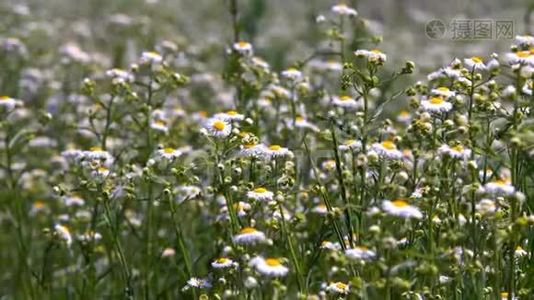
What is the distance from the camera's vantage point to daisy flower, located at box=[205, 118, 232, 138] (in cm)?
320

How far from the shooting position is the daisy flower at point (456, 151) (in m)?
2.72

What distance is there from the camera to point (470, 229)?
275 cm

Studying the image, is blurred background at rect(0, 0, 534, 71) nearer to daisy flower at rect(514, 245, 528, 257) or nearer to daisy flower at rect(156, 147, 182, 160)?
daisy flower at rect(156, 147, 182, 160)

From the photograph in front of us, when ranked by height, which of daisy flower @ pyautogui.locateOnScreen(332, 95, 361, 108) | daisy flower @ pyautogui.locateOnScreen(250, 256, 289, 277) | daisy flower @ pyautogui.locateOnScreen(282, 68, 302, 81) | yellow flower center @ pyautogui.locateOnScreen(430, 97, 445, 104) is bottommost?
daisy flower @ pyautogui.locateOnScreen(250, 256, 289, 277)

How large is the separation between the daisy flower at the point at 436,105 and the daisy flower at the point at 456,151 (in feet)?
0.90

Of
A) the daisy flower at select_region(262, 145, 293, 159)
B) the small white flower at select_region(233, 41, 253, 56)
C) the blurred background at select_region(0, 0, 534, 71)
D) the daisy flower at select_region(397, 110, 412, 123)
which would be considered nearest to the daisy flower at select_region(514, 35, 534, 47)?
the daisy flower at select_region(262, 145, 293, 159)

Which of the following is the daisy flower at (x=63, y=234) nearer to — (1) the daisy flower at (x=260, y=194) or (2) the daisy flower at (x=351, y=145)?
(1) the daisy flower at (x=260, y=194)

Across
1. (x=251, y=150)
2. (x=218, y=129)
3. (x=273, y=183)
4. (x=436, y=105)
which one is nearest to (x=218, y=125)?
(x=218, y=129)

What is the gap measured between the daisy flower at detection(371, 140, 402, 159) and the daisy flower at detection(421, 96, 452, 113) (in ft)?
0.61

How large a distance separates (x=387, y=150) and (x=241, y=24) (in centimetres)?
272

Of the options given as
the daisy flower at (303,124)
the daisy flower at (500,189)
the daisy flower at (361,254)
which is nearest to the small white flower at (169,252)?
the daisy flower at (303,124)

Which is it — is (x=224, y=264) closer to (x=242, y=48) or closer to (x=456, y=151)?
(x=456, y=151)

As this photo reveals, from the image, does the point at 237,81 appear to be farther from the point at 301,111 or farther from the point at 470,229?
the point at 470,229

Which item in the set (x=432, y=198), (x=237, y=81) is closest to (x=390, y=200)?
(x=432, y=198)
